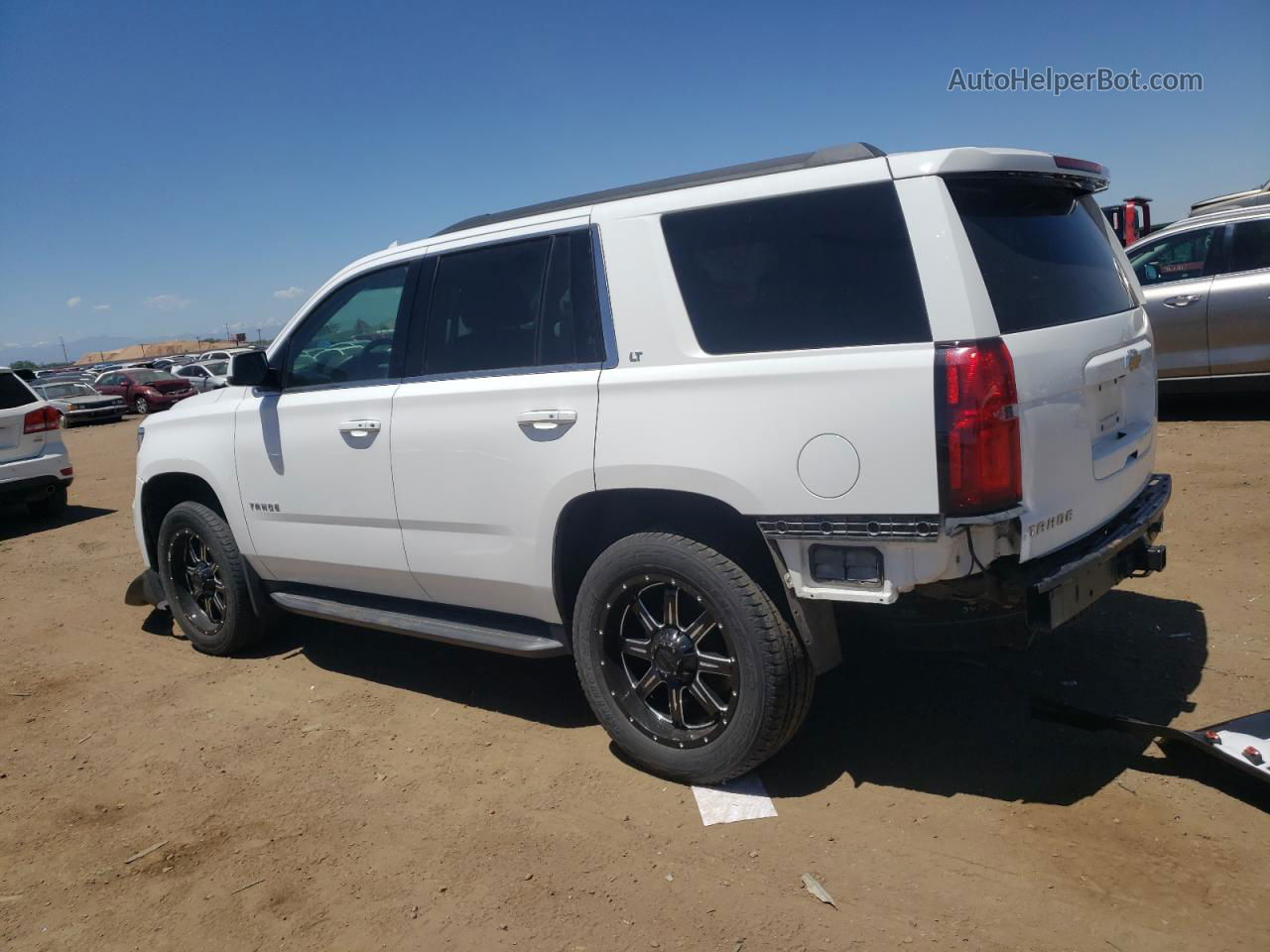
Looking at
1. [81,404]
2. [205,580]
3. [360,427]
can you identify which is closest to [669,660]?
[360,427]

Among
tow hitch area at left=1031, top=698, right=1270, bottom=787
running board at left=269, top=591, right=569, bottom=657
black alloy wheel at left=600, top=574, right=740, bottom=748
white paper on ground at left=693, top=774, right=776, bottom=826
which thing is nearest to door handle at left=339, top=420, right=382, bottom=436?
running board at left=269, top=591, right=569, bottom=657

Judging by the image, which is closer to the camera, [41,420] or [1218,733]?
[1218,733]

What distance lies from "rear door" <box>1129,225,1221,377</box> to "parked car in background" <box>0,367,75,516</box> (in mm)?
11291

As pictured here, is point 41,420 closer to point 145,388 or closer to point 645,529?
point 645,529

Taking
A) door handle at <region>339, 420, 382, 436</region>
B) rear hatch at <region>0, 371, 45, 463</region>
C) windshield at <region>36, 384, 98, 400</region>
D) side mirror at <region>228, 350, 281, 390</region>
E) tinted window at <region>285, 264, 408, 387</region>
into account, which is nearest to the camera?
door handle at <region>339, 420, 382, 436</region>

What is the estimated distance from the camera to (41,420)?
10336 mm

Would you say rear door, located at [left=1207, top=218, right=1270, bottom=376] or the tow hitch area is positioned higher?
rear door, located at [left=1207, top=218, right=1270, bottom=376]

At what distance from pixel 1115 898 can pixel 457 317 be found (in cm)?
318

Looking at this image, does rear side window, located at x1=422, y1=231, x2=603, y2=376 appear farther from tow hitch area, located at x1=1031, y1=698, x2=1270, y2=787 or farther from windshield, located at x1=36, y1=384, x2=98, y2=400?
windshield, located at x1=36, y1=384, x2=98, y2=400

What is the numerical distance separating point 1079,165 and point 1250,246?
21.3ft

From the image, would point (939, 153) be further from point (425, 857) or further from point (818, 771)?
point (425, 857)

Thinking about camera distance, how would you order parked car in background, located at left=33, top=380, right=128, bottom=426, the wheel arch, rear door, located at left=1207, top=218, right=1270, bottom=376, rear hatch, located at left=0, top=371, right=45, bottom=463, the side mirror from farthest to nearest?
parked car in background, located at left=33, top=380, right=128, bottom=426, rear hatch, located at left=0, top=371, right=45, bottom=463, rear door, located at left=1207, top=218, right=1270, bottom=376, the side mirror, the wheel arch

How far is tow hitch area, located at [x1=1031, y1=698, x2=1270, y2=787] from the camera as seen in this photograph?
310cm

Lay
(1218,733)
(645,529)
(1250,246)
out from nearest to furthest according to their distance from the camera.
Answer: (1218,733), (645,529), (1250,246)
